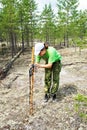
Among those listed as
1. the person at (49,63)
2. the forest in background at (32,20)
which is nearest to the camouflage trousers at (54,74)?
the person at (49,63)

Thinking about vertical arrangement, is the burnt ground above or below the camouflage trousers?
below

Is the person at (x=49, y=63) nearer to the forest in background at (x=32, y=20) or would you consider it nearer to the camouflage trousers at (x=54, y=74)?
the camouflage trousers at (x=54, y=74)

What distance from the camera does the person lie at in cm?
731

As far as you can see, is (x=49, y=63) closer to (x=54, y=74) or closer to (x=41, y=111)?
(x=54, y=74)

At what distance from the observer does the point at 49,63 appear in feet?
24.0

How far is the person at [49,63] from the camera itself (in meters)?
7.31

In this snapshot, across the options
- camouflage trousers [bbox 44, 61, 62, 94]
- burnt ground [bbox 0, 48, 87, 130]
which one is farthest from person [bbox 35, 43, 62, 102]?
burnt ground [bbox 0, 48, 87, 130]

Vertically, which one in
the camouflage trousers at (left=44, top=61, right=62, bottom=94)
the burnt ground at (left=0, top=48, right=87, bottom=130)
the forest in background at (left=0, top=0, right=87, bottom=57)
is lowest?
the burnt ground at (left=0, top=48, right=87, bottom=130)

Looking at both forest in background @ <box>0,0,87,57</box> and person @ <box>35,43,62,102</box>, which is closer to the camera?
person @ <box>35,43,62,102</box>

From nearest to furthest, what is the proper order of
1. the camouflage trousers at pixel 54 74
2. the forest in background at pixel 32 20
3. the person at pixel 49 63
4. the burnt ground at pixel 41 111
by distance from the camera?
the burnt ground at pixel 41 111
the person at pixel 49 63
the camouflage trousers at pixel 54 74
the forest in background at pixel 32 20

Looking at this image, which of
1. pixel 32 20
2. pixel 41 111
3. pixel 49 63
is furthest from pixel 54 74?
pixel 32 20

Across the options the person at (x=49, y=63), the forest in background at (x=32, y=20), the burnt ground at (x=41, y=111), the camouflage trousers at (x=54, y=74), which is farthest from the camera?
the forest in background at (x=32, y=20)

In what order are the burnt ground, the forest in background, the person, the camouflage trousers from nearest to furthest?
the burnt ground, the person, the camouflage trousers, the forest in background

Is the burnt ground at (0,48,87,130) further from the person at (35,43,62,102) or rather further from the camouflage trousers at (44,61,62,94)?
the camouflage trousers at (44,61,62,94)
